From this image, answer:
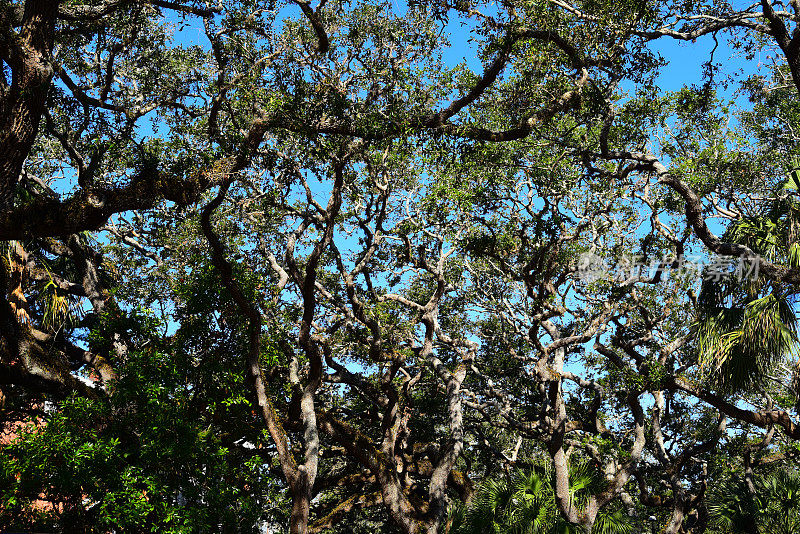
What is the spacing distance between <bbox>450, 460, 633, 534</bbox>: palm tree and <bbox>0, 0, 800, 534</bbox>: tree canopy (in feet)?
0.17

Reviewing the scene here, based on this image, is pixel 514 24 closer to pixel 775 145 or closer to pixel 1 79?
pixel 1 79

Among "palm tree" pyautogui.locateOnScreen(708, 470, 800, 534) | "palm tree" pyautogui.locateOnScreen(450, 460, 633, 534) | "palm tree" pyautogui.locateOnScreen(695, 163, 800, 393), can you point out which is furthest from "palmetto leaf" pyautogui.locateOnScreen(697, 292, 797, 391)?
"palm tree" pyautogui.locateOnScreen(708, 470, 800, 534)

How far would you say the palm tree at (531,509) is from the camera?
10.5m

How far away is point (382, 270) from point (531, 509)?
6373 mm


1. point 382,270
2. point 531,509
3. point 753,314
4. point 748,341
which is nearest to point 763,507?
point 531,509

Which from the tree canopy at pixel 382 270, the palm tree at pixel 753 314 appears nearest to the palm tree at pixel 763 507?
the tree canopy at pixel 382 270

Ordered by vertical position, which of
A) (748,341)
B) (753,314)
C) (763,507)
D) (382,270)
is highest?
(382,270)

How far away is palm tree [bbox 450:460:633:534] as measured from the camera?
34.6 feet

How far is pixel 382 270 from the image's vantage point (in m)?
15.0

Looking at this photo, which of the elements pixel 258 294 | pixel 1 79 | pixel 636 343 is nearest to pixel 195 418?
pixel 258 294

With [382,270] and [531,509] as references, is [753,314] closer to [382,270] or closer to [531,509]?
[531,509]

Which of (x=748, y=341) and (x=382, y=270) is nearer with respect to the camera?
(x=748, y=341)

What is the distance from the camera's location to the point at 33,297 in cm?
1169

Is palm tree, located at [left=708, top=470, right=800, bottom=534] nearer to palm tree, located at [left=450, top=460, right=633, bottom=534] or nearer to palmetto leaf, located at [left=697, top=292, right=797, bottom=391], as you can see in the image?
palm tree, located at [left=450, top=460, right=633, bottom=534]
